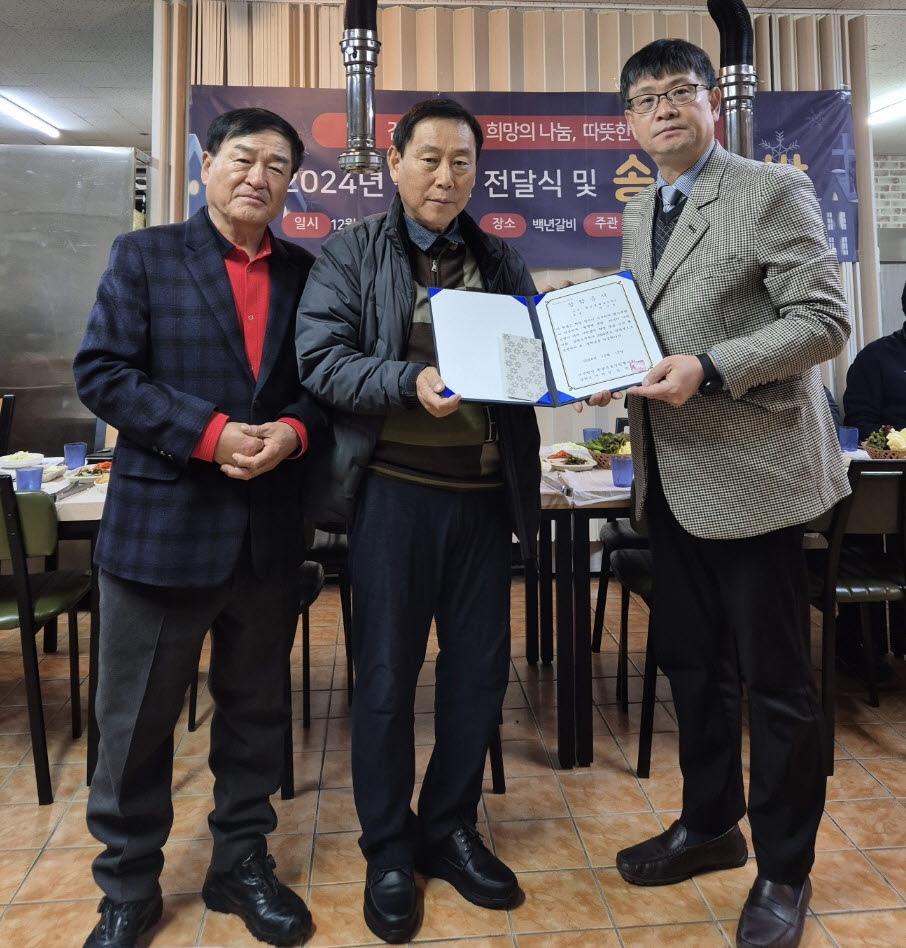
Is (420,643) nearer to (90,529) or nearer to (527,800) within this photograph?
(527,800)

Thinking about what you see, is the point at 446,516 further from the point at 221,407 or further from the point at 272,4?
the point at 272,4

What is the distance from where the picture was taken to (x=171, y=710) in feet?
5.18

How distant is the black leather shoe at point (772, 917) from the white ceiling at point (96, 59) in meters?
4.80

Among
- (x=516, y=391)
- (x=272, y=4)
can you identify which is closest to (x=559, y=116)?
(x=272, y=4)

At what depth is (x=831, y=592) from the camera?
2.34 metres

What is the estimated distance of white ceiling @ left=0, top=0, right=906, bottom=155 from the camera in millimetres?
4816

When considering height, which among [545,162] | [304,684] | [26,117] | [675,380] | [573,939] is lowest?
[573,939]

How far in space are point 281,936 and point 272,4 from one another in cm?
478

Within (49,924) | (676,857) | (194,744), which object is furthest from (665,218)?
(194,744)

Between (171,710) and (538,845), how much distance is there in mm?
974

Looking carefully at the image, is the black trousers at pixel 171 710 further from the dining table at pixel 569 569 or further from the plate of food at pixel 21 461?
the plate of food at pixel 21 461

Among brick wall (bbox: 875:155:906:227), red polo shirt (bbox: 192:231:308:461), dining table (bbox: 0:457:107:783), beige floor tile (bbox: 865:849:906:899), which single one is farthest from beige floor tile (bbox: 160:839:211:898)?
brick wall (bbox: 875:155:906:227)

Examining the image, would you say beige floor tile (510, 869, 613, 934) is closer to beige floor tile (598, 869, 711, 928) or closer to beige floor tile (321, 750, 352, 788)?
beige floor tile (598, 869, 711, 928)

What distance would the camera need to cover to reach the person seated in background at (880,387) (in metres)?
3.66
